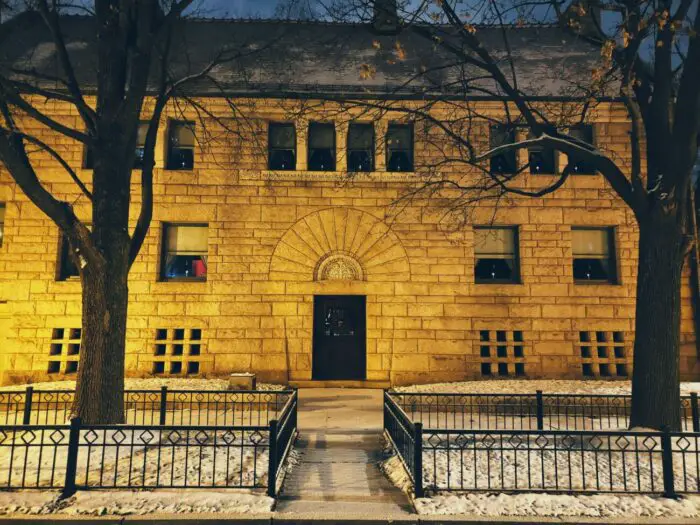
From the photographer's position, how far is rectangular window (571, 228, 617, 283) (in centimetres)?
1434

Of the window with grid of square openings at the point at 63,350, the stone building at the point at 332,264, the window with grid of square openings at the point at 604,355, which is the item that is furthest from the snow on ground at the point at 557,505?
the window with grid of square openings at the point at 63,350

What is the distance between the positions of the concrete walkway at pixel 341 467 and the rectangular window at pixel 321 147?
765 centimetres

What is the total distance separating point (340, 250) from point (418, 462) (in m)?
8.92

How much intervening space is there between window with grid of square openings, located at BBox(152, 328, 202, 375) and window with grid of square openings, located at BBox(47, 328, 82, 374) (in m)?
2.39

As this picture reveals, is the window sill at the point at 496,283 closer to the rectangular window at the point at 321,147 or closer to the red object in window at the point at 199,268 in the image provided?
the rectangular window at the point at 321,147

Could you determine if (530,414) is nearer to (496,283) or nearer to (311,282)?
(496,283)

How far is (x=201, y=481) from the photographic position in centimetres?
581

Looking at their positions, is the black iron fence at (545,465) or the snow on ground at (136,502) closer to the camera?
the snow on ground at (136,502)

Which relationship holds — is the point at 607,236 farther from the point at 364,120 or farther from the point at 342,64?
the point at 342,64

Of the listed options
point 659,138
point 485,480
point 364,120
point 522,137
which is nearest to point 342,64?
point 364,120

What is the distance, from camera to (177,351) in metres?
13.5

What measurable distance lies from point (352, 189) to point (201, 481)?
396 inches

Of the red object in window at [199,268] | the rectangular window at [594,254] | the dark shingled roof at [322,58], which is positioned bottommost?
the red object in window at [199,268]

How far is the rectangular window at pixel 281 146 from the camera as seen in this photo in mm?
14539
